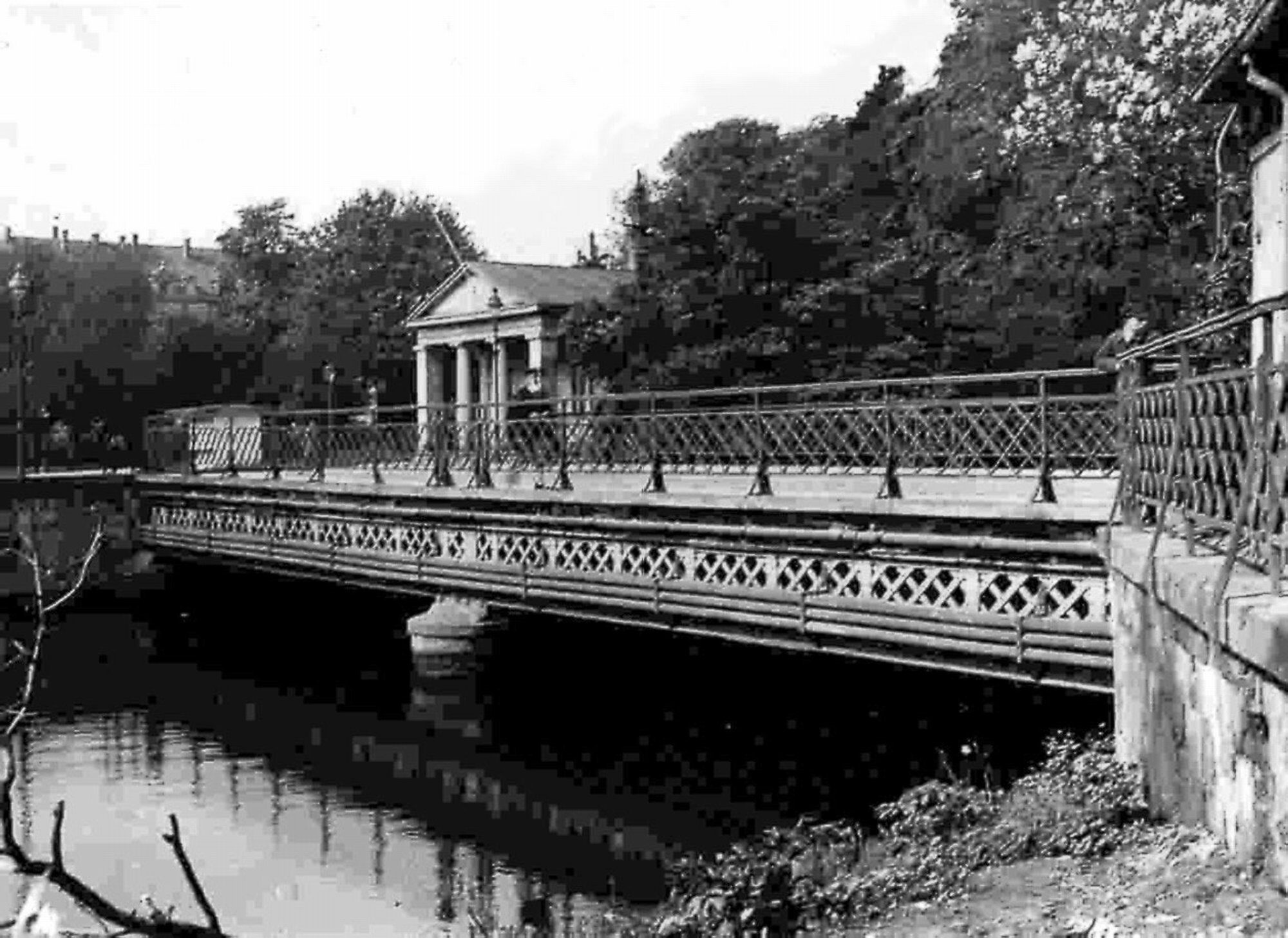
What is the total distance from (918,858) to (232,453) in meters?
24.1

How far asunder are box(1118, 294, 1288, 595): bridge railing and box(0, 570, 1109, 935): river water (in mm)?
4480

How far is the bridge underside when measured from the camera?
1293 cm

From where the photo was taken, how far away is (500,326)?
46.5 meters

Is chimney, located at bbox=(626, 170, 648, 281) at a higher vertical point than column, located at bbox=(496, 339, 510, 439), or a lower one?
higher

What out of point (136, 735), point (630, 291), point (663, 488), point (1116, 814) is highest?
point (630, 291)

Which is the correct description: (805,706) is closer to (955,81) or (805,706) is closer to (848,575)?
(848,575)

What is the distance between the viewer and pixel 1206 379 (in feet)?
22.5

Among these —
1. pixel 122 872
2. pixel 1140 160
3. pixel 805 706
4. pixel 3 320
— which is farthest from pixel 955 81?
pixel 3 320

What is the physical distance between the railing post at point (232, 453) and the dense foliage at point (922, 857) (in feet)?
73.4

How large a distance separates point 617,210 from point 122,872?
4588cm

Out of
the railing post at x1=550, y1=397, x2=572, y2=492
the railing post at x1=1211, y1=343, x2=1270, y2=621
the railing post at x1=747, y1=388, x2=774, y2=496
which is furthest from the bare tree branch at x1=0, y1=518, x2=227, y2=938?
the railing post at x1=550, y1=397, x2=572, y2=492

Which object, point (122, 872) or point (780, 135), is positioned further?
point (780, 135)

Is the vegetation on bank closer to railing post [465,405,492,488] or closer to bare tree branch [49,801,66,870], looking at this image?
bare tree branch [49,801,66,870]

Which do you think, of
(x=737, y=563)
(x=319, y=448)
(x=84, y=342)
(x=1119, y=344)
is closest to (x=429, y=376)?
A: (x=84, y=342)
